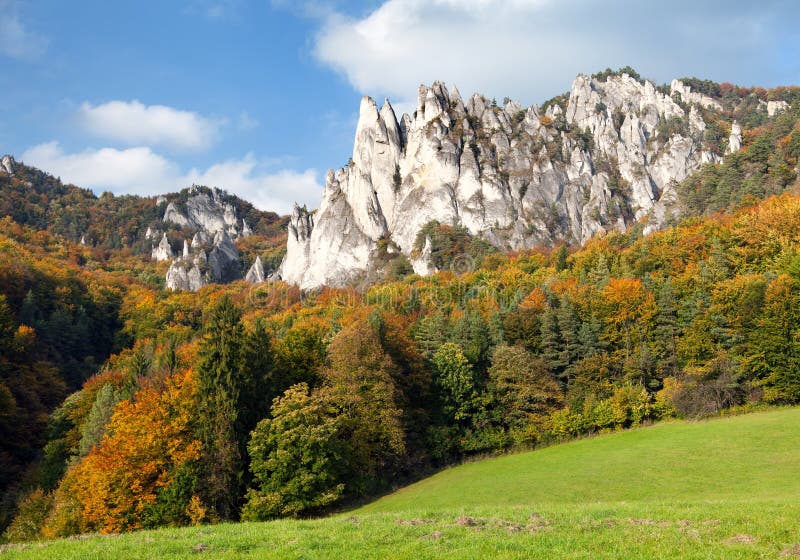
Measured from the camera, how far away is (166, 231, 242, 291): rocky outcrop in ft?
459

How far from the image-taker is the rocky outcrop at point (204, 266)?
459 ft

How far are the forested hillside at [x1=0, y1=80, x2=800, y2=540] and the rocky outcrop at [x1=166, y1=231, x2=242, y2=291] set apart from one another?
219 feet

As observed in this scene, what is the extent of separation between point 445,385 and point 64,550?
33.9 meters

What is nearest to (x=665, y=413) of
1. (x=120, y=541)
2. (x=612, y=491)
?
(x=612, y=491)

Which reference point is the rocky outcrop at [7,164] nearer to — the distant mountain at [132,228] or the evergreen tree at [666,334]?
the distant mountain at [132,228]

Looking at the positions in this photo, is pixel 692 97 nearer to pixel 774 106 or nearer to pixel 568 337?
pixel 774 106

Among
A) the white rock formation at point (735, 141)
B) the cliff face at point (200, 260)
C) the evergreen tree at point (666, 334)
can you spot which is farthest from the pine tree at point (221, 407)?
the white rock formation at point (735, 141)

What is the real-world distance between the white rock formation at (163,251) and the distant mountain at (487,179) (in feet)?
167

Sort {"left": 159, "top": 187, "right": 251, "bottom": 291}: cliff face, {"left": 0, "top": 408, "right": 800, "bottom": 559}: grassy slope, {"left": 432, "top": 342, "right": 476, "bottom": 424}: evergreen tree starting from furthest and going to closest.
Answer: {"left": 159, "top": 187, "right": 251, "bottom": 291}: cliff face < {"left": 432, "top": 342, "right": 476, "bottom": 424}: evergreen tree < {"left": 0, "top": 408, "right": 800, "bottom": 559}: grassy slope

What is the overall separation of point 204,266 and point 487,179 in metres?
80.8

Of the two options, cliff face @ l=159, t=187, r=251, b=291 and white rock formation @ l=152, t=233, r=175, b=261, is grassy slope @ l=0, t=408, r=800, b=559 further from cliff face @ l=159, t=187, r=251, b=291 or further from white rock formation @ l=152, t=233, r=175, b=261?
white rock formation @ l=152, t=233, r=175, b=261

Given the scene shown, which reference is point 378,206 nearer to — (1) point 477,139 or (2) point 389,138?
(2) point 389,138

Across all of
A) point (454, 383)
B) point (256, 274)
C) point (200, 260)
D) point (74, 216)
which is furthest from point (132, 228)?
point (454, 383)

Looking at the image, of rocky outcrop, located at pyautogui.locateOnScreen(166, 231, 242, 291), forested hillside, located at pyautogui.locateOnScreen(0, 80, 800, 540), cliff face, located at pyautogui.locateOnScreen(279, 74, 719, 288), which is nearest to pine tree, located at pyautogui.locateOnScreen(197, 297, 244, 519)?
forested hillside, located at pyautogui.locateOnScreen(0, 80, 800, 540)
